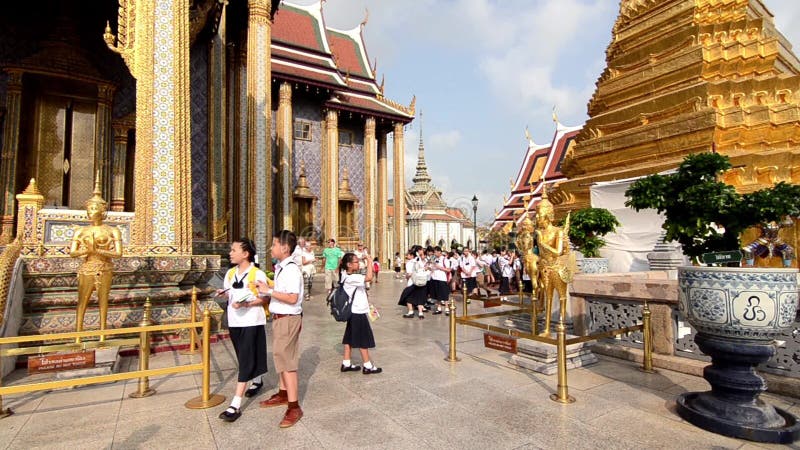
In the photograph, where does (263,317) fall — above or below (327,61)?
below

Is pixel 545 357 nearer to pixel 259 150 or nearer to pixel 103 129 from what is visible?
pixel 259 150

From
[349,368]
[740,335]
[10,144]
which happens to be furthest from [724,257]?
[10,144]

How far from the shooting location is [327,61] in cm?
2364

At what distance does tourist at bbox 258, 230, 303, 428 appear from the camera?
3701 mm

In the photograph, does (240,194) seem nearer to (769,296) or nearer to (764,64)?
(769,296)

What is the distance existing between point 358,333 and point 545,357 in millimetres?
2248

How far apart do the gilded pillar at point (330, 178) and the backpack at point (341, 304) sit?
17.3 meters

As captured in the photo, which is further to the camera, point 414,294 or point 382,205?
point 382,205

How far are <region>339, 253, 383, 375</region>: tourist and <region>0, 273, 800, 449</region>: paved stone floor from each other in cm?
23

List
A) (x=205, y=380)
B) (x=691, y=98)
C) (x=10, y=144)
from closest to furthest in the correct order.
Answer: (x=205, y=380)
(x=10, y=144)
(x=691, y=98)

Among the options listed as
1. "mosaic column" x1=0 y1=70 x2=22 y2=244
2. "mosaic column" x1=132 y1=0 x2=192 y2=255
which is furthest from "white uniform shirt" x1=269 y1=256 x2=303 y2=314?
"mosaic column" x1=0 y1=70 x2=22 y2=244

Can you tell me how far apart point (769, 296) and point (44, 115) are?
12.6m

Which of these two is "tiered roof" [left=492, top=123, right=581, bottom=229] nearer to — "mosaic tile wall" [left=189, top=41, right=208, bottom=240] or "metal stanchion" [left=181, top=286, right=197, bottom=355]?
"mosaic tile wall" [left=189, top=41, right=208, bottom=240]

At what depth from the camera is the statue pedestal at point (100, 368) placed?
15.4 feet
